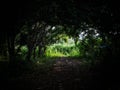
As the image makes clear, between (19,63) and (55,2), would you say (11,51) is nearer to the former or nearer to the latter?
(19,63)

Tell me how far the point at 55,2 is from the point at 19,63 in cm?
487

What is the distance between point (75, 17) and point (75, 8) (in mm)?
2526

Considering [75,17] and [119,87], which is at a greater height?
[75,17]

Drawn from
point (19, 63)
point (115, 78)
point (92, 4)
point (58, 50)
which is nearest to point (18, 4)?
point (92, 4)

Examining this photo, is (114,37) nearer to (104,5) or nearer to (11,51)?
(104,5)

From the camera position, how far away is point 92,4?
11391 millimetres

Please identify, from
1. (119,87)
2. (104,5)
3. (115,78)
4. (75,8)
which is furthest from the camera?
(75,8)

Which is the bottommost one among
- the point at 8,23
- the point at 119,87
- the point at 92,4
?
the point at 119,87

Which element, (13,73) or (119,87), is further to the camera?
(13,73)

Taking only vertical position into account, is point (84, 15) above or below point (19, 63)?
above

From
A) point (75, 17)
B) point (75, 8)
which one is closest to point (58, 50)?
point (75, 17)

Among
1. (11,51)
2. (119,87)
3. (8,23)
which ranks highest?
(8,23)

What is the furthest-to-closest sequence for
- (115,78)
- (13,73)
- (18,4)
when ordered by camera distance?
(13,73) → (18,4) → (115,78)

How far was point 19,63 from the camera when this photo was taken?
1396 cm
